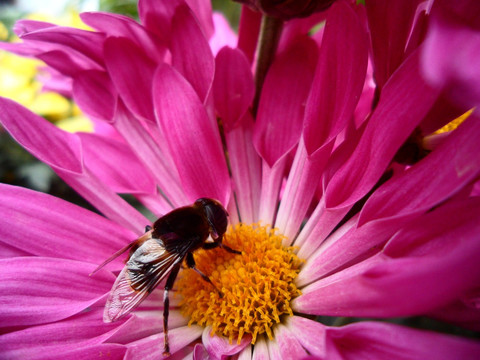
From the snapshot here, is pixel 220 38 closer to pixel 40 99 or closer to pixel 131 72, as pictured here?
pixel 131 72

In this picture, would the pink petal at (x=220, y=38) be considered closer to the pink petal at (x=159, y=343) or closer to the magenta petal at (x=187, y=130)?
the magenta petal at (x=187, y=130)

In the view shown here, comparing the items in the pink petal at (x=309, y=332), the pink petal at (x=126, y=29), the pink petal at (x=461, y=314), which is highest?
the pink petal at (x=461, y=314)

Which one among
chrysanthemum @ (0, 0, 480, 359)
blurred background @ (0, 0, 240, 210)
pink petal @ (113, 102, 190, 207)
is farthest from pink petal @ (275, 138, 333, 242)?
blurred background @ (0, 0, 240, 210)

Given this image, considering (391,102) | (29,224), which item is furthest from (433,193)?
(29,224)

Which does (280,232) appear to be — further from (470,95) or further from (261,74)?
(470,95)

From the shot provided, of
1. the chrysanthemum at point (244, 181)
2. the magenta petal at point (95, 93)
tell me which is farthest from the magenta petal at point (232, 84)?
the magenta petal at point (95, 93)

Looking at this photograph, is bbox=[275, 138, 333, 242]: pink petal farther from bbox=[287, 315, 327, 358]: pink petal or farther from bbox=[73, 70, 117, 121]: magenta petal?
bbox=[73, 70, 117, 121]: magenta petal
